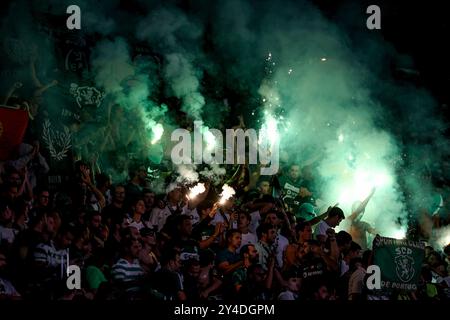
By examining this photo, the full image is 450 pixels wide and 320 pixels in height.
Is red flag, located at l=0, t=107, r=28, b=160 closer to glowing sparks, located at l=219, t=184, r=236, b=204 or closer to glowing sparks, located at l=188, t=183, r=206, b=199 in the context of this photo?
glowing sparks, located at l=188, t=183, r=206, b=199

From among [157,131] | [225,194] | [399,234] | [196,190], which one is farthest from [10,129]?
[399,234]

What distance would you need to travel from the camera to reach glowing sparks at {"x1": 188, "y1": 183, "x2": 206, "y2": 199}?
7152 millimetres

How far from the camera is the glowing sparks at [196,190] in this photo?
23.5 ft

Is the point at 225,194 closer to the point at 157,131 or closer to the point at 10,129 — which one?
the point at 157,131

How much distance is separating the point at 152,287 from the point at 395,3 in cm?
831

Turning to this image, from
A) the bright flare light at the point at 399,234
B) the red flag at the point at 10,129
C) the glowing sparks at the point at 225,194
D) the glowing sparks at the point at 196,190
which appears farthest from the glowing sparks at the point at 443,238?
the red flag at the point at 10,129

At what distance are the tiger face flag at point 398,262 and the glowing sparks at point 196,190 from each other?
2.32 m

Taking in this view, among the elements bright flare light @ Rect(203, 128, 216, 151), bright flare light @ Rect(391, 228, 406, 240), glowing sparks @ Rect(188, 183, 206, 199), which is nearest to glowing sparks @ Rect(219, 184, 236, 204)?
glowing sparks @ Rect(188, 183, 206, 199)

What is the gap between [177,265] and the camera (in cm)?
517

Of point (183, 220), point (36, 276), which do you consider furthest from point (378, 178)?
point (36, 276)

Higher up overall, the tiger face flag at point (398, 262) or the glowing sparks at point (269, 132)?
the glowing sparks at point (269, 132)

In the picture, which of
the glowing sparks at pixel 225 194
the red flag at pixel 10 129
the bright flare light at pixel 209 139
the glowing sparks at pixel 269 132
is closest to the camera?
the red flag at pixel 10 129

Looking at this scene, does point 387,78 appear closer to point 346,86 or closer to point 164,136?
point 346,86

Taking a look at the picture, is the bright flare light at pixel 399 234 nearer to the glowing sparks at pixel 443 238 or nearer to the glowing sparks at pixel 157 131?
the glowing sparks at pixel 443 238
